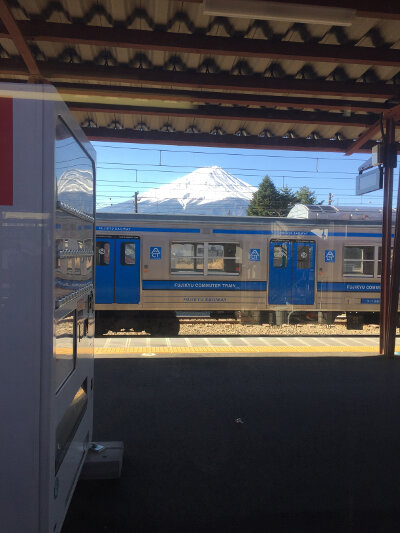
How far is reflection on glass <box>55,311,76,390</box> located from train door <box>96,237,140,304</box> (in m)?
6.97

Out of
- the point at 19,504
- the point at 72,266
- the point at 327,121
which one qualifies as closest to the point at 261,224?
the point at 327,121

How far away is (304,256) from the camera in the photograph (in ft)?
33.0

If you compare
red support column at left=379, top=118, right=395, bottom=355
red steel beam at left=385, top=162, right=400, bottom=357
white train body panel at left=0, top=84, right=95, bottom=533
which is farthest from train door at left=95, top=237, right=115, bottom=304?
white train body panel at left=0, top=84, right=95, bottom=533

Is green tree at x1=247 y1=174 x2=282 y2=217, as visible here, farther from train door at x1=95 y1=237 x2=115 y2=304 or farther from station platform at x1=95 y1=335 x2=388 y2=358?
station platform at x1=95 y1=335 x2=388 y2=358

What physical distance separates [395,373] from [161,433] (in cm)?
326

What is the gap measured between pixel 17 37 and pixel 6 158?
3.49m

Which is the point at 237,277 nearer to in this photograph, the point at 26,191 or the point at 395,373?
the point at 395,373

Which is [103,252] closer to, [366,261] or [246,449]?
[366,261]

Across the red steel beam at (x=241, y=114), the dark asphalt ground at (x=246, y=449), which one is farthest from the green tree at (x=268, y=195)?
the dark asphalt ground at (x=246, y=449)

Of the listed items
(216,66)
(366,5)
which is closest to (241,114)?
(216,66)

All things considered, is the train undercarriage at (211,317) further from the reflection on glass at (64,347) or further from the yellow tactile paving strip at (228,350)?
the reflection on glass at (64,347)

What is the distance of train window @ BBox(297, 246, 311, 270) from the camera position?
10.0 meters

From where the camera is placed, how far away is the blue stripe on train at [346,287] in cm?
998

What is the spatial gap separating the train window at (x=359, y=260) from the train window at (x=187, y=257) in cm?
319
